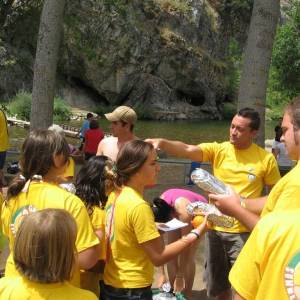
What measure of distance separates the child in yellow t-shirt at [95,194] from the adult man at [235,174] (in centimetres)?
80

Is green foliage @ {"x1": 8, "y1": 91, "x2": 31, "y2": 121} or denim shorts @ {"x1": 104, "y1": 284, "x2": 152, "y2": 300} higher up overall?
denim shorts @ {"x1": 104, "y1": 284, "x2": 152, "y2": 300}

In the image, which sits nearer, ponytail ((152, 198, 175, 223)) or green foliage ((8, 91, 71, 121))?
ponytail ((152, 198, 175, 223))

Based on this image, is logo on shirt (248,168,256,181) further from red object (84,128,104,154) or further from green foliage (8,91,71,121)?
green foliage (8,91,71,121)

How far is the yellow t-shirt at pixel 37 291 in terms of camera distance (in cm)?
229

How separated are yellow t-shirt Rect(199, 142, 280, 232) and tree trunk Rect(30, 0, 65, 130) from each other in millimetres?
4635

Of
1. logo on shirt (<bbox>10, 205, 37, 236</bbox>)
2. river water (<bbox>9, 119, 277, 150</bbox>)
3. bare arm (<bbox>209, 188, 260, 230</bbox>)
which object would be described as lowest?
river water (<bbox>9, 119, 277, 150</bbox>)

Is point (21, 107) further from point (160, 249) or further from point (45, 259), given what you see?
point (45, 259)

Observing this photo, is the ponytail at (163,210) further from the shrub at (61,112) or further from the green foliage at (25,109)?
the shrub at (61,112)

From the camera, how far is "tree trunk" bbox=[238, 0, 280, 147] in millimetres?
6699

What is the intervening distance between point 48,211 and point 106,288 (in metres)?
1.14

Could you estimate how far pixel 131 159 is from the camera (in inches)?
127

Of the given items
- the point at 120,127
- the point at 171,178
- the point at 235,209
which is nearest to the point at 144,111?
the point at 171,178

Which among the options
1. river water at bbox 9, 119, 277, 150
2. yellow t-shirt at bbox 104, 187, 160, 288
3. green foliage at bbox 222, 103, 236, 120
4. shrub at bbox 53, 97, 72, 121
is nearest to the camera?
yellow t-shirt at bbox 104, 187, 160, 288

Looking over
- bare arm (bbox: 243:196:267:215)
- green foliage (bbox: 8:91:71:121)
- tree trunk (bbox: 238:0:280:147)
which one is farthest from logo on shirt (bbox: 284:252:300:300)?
green foliage (bbox: 8:91:71:121)
